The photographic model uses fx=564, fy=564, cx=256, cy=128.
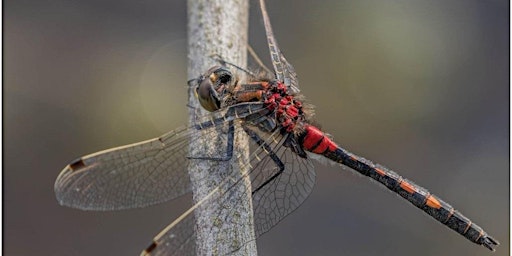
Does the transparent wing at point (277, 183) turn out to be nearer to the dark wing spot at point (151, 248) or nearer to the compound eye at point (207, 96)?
the compound eye at point (207, 96)

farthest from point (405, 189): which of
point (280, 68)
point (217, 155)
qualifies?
point (217, 155)

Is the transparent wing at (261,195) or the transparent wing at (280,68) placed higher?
the transparent wing at (280,68)

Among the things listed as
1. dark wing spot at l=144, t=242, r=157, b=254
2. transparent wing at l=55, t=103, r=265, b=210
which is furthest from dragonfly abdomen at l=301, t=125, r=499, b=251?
dark wing spot at l=144, t=242, r=157, b=254

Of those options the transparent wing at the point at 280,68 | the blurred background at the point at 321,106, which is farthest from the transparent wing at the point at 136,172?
the blurred background at the point at 321,106

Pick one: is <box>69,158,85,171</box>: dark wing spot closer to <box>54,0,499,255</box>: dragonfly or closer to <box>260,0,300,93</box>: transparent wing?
<box>54,0,499,255</box>: dragonfly

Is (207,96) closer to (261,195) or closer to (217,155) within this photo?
(217,155)

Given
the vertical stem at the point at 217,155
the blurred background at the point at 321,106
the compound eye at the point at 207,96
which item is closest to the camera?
the vertical stem at the point at 217,155

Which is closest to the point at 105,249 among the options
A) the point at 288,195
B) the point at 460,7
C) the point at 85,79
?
the point at 85,79
